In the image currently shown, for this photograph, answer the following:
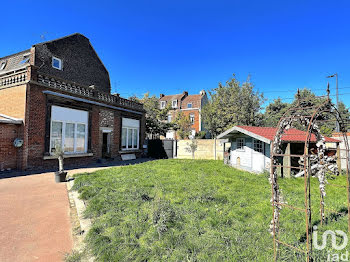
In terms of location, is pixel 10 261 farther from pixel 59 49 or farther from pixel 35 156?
pixel 59 49

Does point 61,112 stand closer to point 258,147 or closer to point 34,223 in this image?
point 34,223

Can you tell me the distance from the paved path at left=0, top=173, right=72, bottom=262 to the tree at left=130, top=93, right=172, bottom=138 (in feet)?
50.0

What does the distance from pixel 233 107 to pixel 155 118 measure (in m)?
9.20

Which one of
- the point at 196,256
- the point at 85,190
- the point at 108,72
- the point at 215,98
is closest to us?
the point at 196,256

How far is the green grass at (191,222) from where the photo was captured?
2.90 metres

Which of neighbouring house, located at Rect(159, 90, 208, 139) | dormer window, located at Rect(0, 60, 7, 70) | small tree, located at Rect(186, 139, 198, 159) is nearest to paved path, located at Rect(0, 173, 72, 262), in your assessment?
small tree, located at Rect(186, 139, 198, 159)

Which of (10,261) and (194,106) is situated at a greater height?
(194,106)

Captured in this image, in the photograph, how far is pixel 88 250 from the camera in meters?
3.07

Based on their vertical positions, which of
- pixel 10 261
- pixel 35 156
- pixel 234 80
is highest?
pixel 234 80

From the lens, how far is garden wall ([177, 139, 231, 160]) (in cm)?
1634

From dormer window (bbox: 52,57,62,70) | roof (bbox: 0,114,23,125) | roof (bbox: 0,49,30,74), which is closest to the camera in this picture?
roof (bbox: 0,114,23,125)

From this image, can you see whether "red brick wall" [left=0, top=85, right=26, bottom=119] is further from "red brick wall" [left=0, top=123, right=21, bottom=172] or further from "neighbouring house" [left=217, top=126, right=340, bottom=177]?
"neighbouring house" [left=217, top=126, right=340, bottom=177]

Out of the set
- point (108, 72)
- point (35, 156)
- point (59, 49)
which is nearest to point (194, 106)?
point (108, 72)

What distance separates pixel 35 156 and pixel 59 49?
9.28 m
